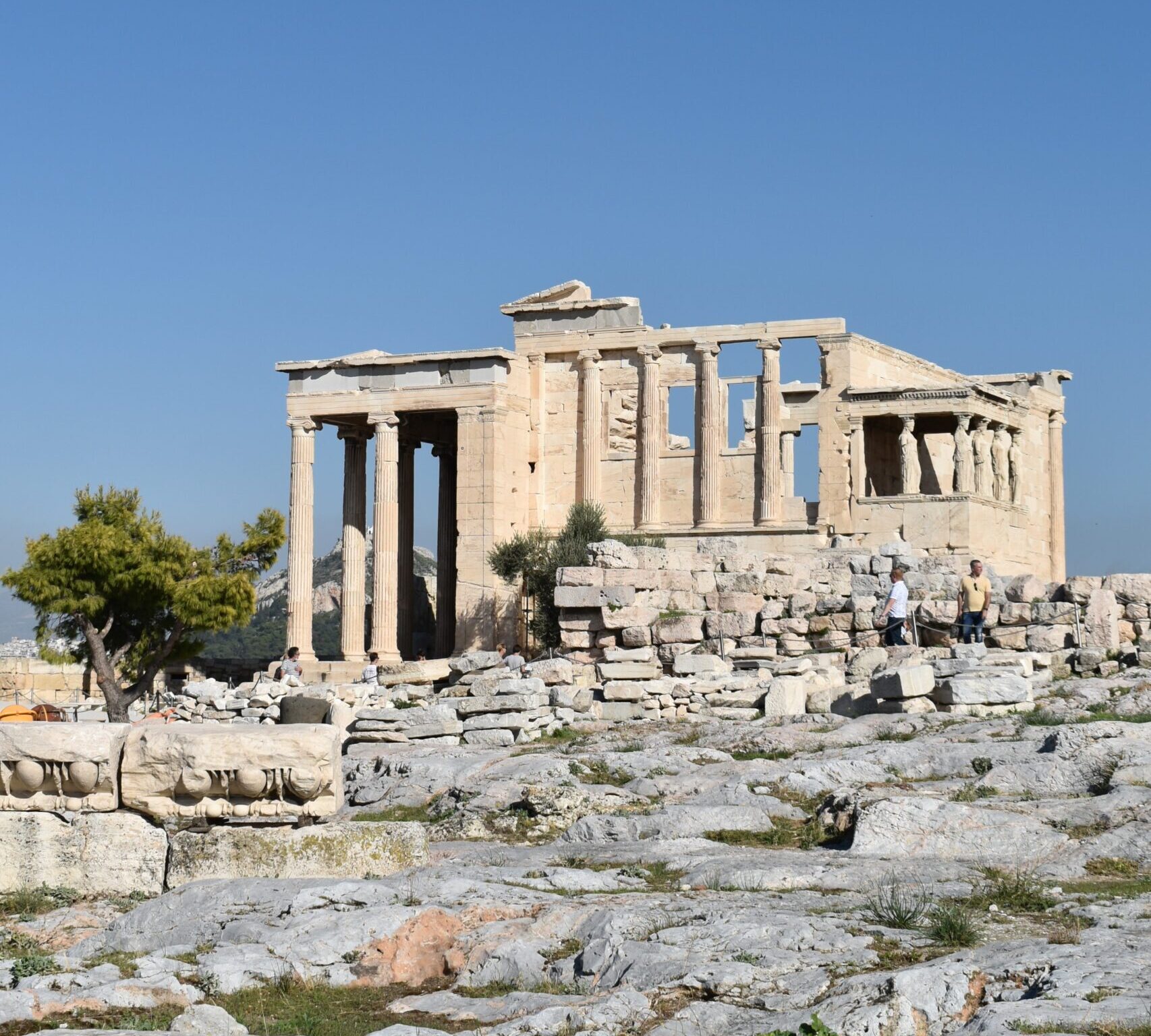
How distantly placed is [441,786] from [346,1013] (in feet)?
23.9

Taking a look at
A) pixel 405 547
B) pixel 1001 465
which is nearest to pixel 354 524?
pixel 405 547

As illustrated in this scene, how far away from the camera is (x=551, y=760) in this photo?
1593cm

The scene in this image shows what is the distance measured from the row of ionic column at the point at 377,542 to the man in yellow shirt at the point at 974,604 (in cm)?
1754

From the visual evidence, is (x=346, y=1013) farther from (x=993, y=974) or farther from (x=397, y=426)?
(x=397, y=426)

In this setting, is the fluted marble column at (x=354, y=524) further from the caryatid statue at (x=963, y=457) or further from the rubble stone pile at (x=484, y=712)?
the rubble stone pile at (x=484, y=712)

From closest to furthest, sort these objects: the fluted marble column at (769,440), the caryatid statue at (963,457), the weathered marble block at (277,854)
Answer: the weathered marble block at (277,854), the caryatid statue at (963,457), the fluted marble column at (769,440)

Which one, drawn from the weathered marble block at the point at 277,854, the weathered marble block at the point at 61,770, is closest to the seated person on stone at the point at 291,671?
the weathered marble block at the point at 61,770

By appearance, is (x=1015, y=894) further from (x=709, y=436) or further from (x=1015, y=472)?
(x=1015, y=472)

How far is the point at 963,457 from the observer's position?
121ft

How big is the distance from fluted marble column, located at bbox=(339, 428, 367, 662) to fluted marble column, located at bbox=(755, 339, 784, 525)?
915cm

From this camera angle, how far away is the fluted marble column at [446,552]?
4219cm

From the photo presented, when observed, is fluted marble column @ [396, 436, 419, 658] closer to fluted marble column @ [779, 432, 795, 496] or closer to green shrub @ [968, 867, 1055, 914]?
fluted marble column @ [779, 432, 795, 496]

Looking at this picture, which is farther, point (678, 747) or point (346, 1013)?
point (678, 747)

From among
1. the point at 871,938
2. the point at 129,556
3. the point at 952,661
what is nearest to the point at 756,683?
the point at 952,661
